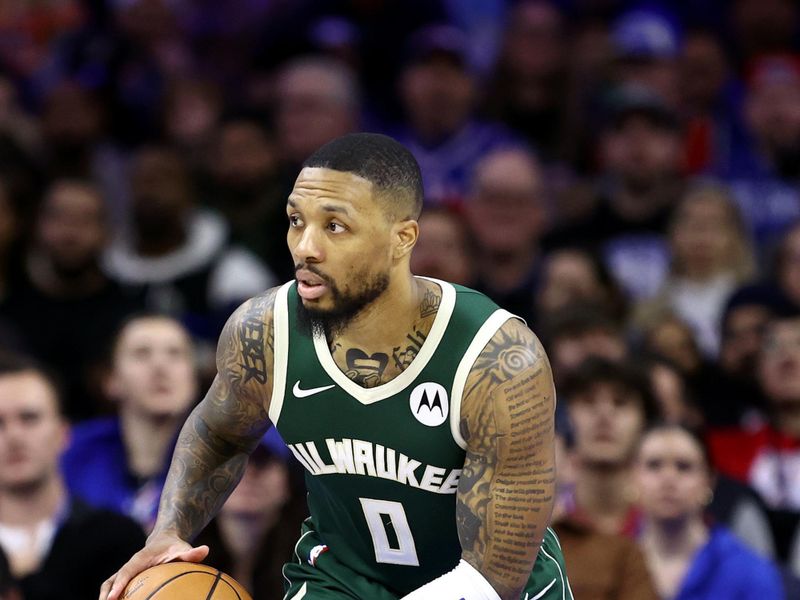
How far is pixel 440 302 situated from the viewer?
12.8 ft

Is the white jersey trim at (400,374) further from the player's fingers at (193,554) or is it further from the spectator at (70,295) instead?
the spectator at (70,295)

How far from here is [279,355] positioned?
3947 mm

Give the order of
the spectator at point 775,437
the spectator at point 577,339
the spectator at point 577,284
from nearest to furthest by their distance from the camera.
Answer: the spectator at point 775,437, the spectator at point 577,339, the spectator at point 577,284

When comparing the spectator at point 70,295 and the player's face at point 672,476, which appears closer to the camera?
the player's face at point 672,476

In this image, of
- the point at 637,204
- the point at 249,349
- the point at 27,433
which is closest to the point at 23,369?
the point at 27,433

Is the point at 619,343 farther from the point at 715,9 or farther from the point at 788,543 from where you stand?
the point at 715,9

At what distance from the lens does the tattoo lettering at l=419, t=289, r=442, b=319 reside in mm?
3863

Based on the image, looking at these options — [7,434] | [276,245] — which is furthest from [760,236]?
[7,434]

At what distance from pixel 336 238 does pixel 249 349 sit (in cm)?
51

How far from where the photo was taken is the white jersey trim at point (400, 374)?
12.5 ft

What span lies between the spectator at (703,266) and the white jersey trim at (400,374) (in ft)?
14.3

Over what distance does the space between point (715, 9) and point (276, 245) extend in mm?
3953

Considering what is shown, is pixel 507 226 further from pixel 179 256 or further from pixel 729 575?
pixel 729 575

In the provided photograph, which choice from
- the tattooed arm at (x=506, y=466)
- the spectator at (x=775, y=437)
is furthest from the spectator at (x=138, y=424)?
the tattooed arm at (x=506, y=466)
